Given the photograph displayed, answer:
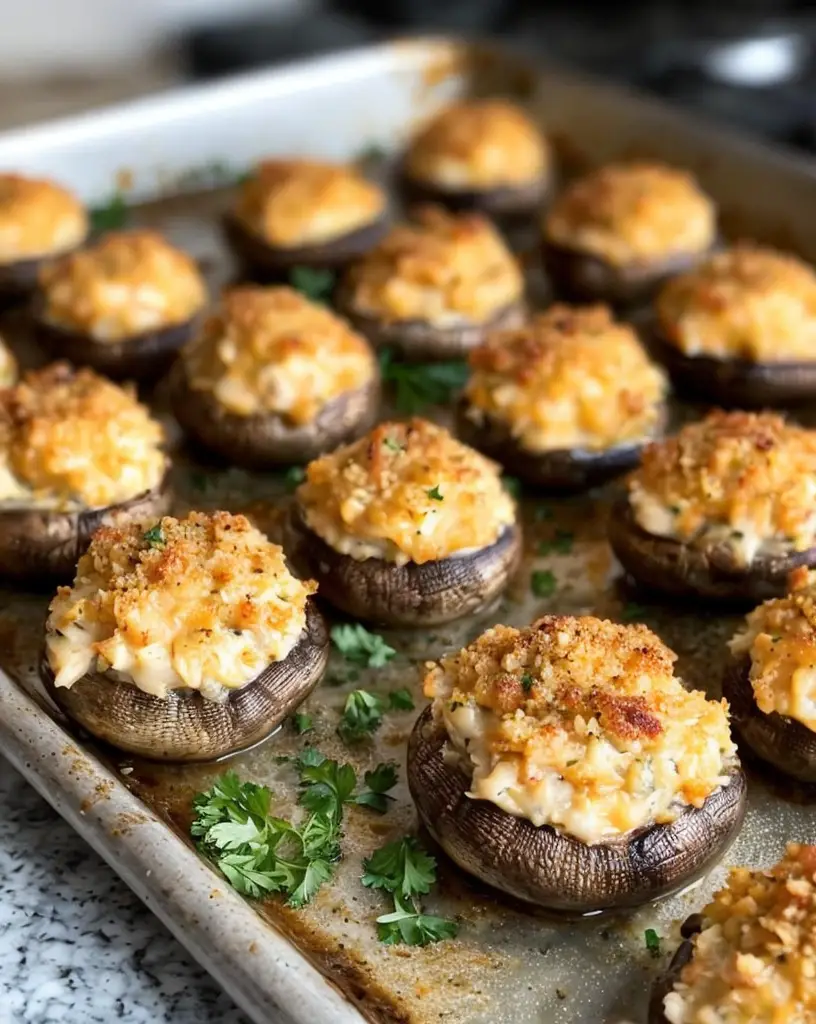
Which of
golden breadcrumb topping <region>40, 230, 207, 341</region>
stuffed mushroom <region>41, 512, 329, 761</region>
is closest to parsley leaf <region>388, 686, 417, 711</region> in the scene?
stuffed mushroom <region>41, 512, 329, 761</region>

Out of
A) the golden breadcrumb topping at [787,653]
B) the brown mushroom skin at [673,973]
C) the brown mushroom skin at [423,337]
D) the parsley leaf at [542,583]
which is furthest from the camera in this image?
the brown mushroom skin at [423,337]

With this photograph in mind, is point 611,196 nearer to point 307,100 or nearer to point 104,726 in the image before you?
point 307,100

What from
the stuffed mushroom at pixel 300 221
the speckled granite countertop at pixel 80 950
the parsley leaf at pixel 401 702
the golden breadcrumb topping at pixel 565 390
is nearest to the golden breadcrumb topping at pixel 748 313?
the golden breadcrumb topping at pixel 565 390

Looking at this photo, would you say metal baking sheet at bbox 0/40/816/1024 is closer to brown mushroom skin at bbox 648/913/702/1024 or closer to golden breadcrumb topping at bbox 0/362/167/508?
brown mushroom skin at bbox 648/913/702/1024

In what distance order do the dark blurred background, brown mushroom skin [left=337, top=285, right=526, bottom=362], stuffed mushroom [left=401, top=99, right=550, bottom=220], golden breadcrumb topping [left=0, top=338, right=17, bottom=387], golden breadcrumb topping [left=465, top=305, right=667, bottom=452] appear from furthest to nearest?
1. the dark blurred background
2. stuffed mushroom [left=401, top=99, right=550, bottom=220]
3. brown mushroom skin [left=337, top=285, right=526, bottom=362]
4. golden breadcrumb topping [left=0, top=338, right=17, bottom=387]
5. golden breadcrumb topping [left=465, top=305, right=667, bottom=452]

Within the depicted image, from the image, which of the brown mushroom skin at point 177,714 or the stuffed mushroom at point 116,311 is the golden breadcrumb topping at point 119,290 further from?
the brown mushroom skin at point 177,714

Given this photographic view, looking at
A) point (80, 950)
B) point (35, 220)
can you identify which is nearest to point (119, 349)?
point (35, 220)
